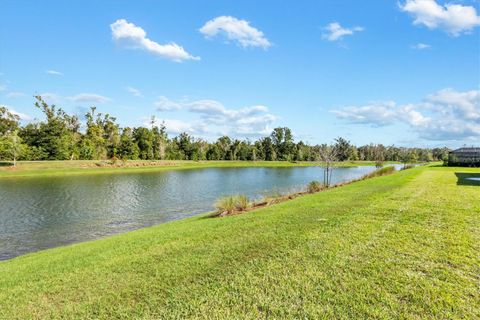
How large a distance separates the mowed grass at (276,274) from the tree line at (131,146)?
23.0 meters

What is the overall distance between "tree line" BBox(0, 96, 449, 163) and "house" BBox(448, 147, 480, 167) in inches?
506

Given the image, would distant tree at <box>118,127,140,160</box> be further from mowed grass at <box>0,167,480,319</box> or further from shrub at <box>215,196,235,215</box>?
mowed grass at <box>0,167,480,319</box>

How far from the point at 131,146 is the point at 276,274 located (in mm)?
77384

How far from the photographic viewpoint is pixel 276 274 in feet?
17.6

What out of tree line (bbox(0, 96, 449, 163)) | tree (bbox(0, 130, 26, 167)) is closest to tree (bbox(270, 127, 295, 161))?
tree line (bbox(0, 96, 449, 163))

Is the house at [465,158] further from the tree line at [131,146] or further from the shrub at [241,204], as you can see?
the shrub at [241,204]

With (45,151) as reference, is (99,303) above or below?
below

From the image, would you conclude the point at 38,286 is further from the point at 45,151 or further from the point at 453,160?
the point at 45,151

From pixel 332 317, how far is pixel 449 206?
852 cm

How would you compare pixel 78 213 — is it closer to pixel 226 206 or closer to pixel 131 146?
pixel 226 206

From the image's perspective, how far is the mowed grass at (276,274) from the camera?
14.3 ft

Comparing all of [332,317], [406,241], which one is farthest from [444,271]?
[332,317]

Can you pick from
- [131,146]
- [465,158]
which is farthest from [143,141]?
[465,158]

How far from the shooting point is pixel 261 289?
4.89 meters
